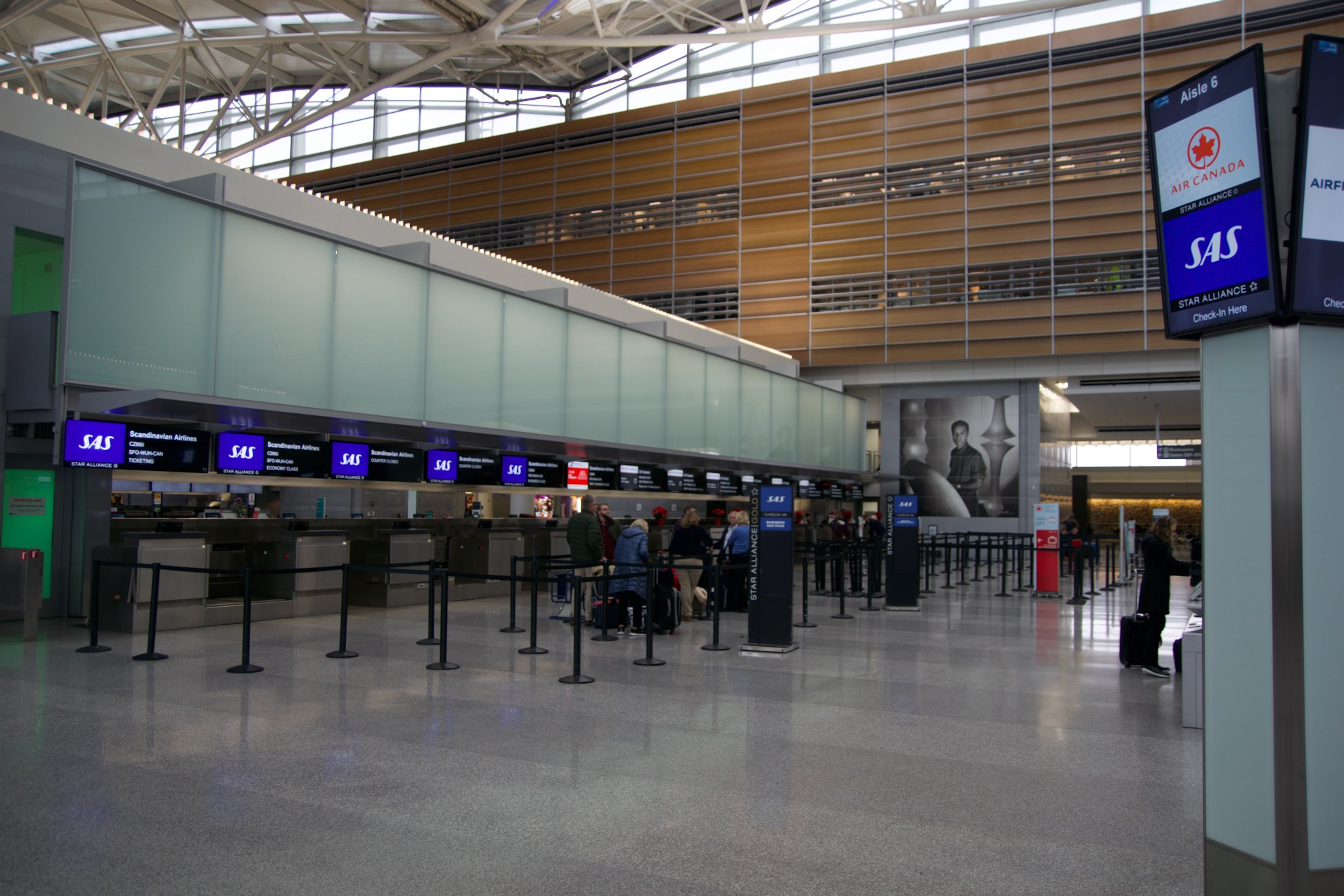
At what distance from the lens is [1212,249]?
3.52m

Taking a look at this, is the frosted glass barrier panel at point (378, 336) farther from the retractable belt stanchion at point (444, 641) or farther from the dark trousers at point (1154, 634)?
the dark trousers at point (1154, 634)

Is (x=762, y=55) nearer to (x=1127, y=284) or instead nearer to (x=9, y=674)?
(x=1127, y=284)

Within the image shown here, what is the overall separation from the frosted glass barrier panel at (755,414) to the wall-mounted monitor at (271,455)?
41.8ft

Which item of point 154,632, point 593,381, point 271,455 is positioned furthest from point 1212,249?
point 593,381

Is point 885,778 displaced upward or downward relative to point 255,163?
downward

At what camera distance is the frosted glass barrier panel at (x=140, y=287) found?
10.1 m

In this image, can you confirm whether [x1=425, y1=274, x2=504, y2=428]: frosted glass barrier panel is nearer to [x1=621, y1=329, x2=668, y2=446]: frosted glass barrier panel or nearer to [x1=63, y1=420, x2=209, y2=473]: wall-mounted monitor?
[x1=621, y1=329, x2=668, y2=446]: frosted glass barrier panel

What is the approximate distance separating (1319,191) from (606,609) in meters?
8.00

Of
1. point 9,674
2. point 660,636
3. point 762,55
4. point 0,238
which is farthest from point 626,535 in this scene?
point 762,55

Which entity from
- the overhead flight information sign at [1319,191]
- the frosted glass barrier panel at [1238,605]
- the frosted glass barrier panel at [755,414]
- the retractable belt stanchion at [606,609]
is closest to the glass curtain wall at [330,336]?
the frosted glass barrier panel at [755,414]

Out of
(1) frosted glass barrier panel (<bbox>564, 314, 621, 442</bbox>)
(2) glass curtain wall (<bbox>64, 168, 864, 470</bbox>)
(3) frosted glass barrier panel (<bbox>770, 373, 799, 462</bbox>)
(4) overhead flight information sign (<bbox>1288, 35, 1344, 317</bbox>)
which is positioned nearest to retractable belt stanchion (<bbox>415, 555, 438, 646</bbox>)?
(2) glass curtain wall (<bbox>64, 168, 864, 470</bbox>)

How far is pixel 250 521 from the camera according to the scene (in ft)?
41.9

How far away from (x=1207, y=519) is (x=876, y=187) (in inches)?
1028

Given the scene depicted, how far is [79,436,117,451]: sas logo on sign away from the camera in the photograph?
9.96 metres
